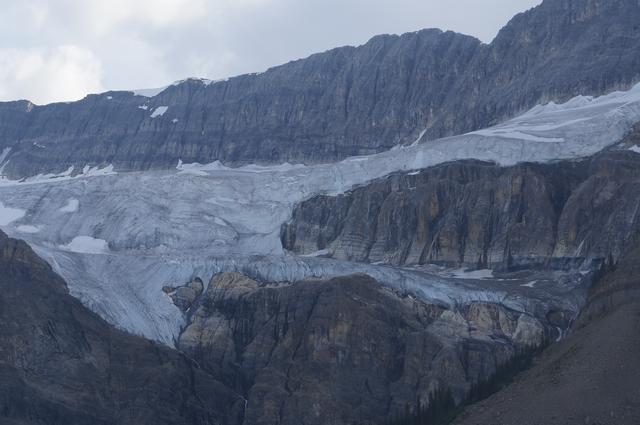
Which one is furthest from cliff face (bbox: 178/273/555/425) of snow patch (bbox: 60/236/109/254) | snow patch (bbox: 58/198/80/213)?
snow patch (bbox: 58/198/80/213)

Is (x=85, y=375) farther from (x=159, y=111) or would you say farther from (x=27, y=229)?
(x=159, y=111)

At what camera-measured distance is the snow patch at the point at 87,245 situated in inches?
4871

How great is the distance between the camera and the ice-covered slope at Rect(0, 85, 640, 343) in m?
103

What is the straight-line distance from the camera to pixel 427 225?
11331cm

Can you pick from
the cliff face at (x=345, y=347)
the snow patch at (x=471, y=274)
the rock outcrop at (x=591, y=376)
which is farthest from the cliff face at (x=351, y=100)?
the rock outcrop at (x=591, y=376)

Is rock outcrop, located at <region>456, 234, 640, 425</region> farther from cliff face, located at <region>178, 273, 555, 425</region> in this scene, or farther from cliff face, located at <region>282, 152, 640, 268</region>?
cliff face, located at <region>282, 152, 640, 268</region>

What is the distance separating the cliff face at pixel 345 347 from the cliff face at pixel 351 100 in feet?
136

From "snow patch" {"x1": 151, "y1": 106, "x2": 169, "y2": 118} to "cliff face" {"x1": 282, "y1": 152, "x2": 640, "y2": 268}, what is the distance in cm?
4803

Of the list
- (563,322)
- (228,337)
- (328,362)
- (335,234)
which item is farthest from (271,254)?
(563,322)

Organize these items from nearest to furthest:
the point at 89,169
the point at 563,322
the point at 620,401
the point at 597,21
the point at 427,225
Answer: the point at 620,401, the point at 563,322, the point at 427,225, the point at 597,21, the point at 89,169

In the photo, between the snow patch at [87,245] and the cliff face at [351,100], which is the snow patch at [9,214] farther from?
the cliff face at [351,100]

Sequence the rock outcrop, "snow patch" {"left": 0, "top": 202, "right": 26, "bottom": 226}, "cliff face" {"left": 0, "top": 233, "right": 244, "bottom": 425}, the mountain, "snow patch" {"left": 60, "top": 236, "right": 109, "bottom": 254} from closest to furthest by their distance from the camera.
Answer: the rock outcrop
the mountain
"cliff face" {"left": 0, "top": 233, "right": 244, "bottom": 425}
"snow patch" {"left": 60, "top": 236, "right": 109, "bottom": 254}
"snow patch" {"left": 0, "top": 202, "right": 26, "bottom": 226}

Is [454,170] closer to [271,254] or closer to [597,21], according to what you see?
[271,254]

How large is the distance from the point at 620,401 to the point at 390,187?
5520 centimetres
